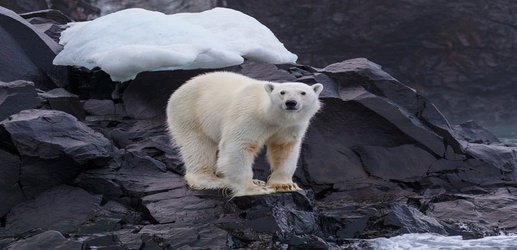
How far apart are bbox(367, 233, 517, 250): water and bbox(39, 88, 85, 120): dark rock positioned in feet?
14.4

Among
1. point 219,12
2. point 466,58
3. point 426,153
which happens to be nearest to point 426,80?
point 466,58

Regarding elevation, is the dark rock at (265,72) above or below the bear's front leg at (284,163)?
below

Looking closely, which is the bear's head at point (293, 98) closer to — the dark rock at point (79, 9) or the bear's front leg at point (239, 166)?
the bear's front leg at point (239, 166)

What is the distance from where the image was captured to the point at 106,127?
33.4ft

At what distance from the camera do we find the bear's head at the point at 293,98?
721 centimetres

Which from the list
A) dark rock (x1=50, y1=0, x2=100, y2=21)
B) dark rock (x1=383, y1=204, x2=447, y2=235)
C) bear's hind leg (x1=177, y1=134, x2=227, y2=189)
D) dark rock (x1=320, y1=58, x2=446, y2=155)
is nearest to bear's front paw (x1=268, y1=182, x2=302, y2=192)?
bear's hind leg (x1=177, y1=134, x2=227, y2=189)

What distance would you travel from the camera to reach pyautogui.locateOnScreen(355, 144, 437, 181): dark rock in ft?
32.9

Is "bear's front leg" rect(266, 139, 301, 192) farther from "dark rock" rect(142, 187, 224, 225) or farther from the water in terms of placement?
the water

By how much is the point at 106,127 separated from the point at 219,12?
11.5ft

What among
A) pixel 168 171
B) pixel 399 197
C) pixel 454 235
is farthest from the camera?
pixel 399 197

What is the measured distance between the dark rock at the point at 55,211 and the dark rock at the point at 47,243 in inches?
31.3

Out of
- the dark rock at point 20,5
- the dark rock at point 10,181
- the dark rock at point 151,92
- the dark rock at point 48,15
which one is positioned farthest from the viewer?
the dark rock at point 20,5

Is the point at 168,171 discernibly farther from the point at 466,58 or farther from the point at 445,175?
the point at 466,58

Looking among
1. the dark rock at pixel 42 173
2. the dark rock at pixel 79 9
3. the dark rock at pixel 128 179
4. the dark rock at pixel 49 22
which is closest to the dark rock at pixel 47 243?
the dark rock at pixel 42 173
